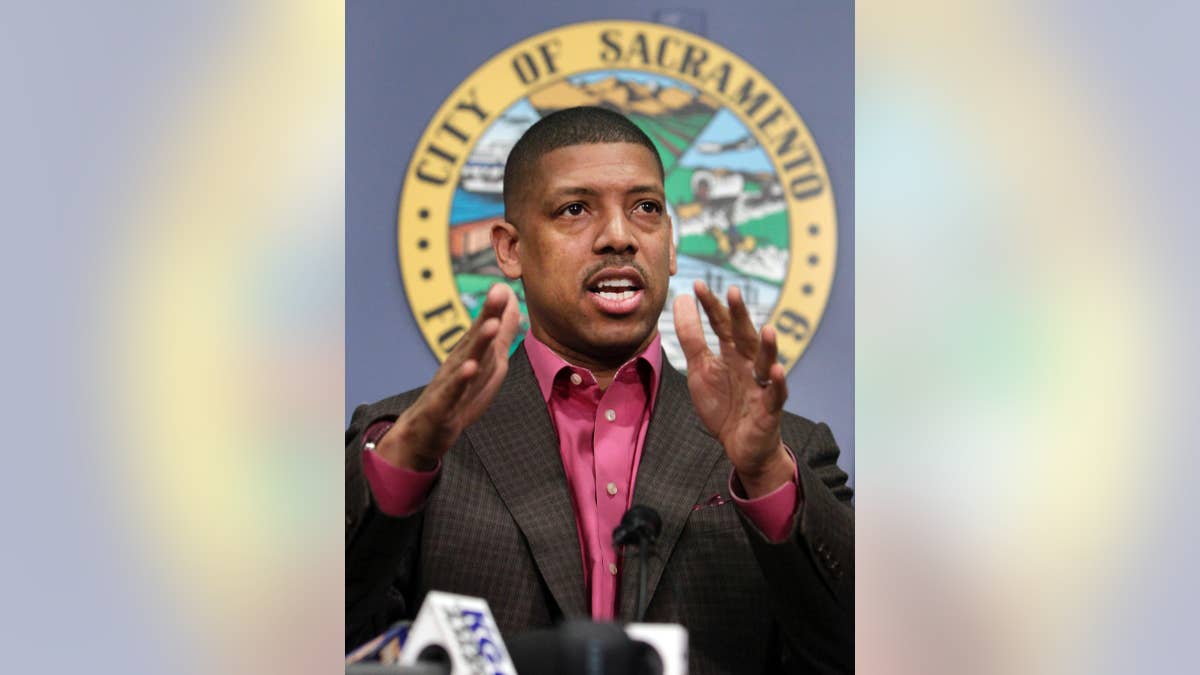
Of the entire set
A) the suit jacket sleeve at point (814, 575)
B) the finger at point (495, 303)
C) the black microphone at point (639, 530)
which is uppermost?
the finger at point (495, 303)

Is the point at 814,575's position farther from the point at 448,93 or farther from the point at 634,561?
the point at 448,93

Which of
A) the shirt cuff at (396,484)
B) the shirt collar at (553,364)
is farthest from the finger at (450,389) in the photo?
the shirt collar at (553,364)

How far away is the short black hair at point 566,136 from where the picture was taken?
180 cm

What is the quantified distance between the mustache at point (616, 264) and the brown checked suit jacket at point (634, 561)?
0.76ft

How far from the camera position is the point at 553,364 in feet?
6.12

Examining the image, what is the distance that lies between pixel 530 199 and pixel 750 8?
0.59 m

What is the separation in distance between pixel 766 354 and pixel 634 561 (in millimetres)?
418

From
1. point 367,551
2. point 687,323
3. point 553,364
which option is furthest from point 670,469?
point 367,551

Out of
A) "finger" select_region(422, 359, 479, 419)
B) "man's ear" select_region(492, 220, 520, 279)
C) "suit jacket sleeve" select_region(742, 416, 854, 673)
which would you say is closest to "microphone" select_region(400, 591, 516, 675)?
"finger" select_region(422, 359, 479, 419)

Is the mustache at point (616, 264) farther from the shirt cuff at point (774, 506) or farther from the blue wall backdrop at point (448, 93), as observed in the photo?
the blue wall backdrop at point (448, 93)
